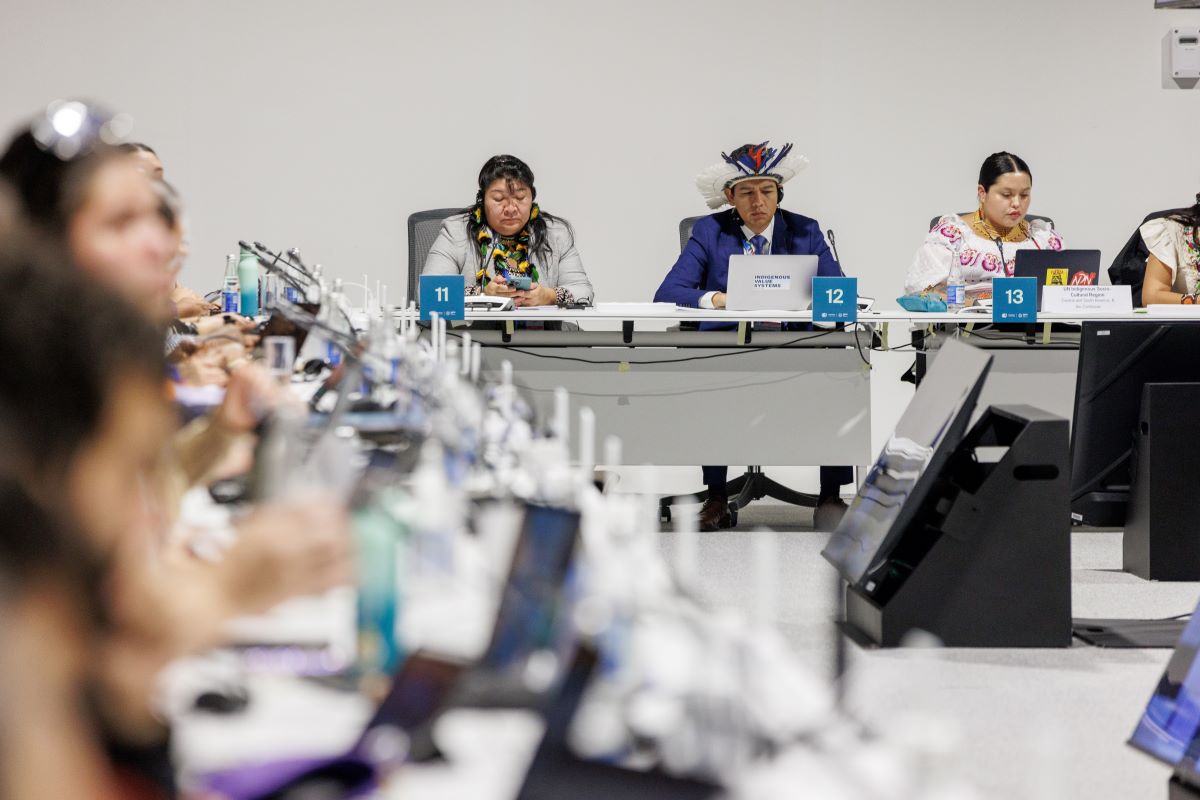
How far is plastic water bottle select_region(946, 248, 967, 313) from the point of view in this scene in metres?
4.52

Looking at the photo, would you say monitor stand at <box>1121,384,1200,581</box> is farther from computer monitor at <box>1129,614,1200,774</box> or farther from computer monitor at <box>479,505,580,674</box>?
computer monitor at <box>479,505,580,674</box>

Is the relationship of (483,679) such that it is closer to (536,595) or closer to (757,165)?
(536,595)

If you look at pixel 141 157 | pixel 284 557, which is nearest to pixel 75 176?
pixel 284 557

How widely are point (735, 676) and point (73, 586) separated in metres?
0.47

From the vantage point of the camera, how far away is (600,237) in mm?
6230

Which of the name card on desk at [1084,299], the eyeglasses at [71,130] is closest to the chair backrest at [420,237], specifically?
the name card on desk at [1084,299]

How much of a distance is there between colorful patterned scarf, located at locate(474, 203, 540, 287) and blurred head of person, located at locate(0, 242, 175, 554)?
13.4ft

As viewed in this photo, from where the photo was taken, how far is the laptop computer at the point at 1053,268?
14.0 feet

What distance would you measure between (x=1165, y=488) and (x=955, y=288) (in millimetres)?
1370

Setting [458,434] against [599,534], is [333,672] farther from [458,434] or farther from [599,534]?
[458,434]

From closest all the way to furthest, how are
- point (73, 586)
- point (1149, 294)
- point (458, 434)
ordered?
point (73, 586) < point (458, 434) < point (1149, 294)

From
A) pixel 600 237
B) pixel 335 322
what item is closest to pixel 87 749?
pixel 335 322

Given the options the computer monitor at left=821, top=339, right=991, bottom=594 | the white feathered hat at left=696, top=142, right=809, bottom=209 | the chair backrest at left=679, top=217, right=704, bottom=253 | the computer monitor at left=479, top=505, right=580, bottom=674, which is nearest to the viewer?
the computer monitor at left=479, top=505, right=580, bottom=674

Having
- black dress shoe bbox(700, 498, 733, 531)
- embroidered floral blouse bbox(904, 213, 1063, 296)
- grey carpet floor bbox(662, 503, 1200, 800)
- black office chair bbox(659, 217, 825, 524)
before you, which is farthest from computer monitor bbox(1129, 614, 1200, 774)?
embroidered floral blouse bbox(904, 213, 1063, 296)
